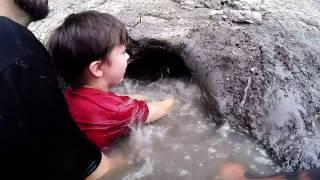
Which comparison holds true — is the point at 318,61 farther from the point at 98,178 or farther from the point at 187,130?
the point at 98,178

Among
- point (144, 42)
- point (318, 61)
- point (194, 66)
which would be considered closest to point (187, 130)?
point (194, 66)

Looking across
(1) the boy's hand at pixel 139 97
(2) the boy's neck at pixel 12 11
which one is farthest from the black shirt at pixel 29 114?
(1) the boy's hand at pixel 139 97

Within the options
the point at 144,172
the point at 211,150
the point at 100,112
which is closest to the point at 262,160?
the point at 211,150

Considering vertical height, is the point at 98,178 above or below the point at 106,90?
below

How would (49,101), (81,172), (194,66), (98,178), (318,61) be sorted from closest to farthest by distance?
(49,101) → (81,172) → (98,178) → (318,61) → (194,66)

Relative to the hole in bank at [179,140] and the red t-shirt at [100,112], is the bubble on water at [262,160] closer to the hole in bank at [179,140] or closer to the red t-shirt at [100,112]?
the hole in bank at [179,140]

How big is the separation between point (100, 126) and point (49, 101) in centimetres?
75

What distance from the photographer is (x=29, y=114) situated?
1638 millimetres

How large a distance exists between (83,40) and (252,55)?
1179 mm

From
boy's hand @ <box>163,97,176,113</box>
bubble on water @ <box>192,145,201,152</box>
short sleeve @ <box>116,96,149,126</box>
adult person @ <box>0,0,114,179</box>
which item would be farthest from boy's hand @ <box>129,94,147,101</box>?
adult person @ <box>0,0,114,179</box>

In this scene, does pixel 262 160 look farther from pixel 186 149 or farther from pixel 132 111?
pixel 132 111

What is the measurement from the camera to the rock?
2.46 metres

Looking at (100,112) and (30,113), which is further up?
(30,113)

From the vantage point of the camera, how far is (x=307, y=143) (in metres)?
2.32
